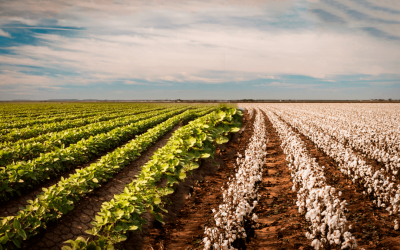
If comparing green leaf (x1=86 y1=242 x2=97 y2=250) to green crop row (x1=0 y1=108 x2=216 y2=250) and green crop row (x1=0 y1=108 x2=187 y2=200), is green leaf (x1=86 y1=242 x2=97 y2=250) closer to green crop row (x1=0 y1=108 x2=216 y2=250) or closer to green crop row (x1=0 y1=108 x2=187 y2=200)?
green crop row (x1=0 y1=108 x2=216 y2=250)

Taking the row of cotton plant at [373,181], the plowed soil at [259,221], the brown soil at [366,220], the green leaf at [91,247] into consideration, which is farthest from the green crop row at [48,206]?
the row of cotton plant at [373,181]

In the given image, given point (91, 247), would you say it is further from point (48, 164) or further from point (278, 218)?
point (48, 164)

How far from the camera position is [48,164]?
7691 mm

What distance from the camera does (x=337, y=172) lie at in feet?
28.8

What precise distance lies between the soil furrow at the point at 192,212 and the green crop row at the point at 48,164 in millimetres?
4191

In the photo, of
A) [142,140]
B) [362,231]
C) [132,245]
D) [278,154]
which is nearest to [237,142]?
[278,154]

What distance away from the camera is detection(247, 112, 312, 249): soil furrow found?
4.51m

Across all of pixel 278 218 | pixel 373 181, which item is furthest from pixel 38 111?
pixel 373 181

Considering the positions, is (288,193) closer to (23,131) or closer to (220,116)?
(220,116)

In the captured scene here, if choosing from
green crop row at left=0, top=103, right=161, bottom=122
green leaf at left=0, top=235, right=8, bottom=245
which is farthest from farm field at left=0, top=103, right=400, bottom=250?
green crop row at left=0, top=103, right=161, bottom=122

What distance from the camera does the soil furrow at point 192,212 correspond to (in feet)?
15.7

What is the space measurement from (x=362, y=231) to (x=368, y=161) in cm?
657

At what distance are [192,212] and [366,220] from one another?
4154 mm

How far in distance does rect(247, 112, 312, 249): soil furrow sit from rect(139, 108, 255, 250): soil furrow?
122cm
